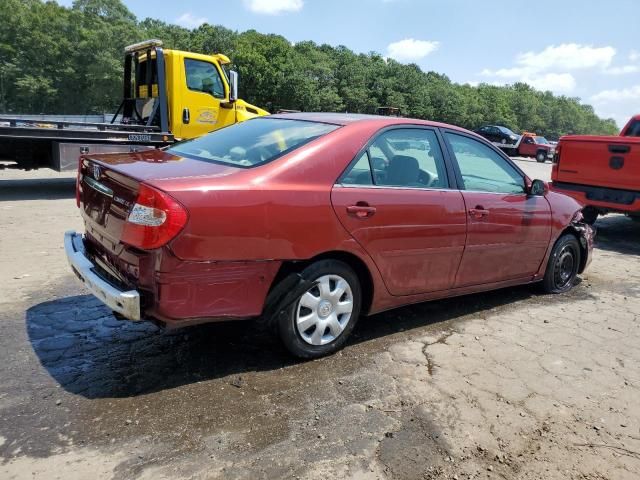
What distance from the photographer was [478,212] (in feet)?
13.5

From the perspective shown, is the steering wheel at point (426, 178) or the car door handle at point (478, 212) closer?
the steering wheel at point (426, 178)

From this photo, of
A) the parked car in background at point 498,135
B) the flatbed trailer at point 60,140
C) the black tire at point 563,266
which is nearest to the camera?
the black tire at point 563,266

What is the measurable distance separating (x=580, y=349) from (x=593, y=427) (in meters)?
1.17

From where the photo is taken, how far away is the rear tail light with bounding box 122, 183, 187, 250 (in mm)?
2707

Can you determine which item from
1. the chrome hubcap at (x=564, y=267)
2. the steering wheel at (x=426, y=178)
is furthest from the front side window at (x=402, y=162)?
the chrome hubcap at (x=564, y=267)

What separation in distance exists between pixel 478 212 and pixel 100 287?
110 inches

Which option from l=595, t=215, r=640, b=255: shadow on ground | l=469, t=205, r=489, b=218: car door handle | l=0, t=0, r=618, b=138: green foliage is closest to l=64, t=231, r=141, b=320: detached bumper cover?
l=469, t=205, r=489, b=218: car door handle

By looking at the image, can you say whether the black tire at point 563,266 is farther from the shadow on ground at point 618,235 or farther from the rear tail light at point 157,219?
the rear tail light at point 157,219

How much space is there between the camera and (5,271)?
4988mm

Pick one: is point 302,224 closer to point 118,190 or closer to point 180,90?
point 118,190

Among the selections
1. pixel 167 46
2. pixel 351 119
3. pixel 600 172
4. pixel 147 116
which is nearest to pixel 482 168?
pixel 351 119

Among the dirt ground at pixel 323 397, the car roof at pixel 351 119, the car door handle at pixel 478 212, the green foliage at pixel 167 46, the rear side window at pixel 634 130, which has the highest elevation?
the green foliage at pixel 167 46

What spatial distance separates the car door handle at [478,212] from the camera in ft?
13.4

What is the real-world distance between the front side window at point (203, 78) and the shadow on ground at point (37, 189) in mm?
3217
